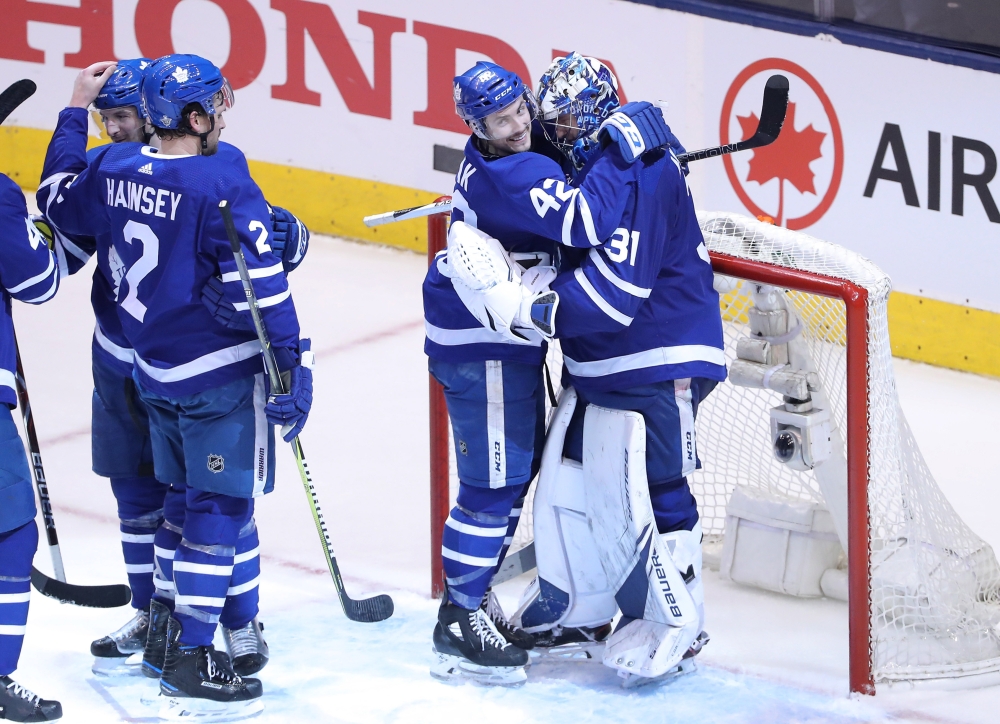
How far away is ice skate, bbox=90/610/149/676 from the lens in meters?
3.35

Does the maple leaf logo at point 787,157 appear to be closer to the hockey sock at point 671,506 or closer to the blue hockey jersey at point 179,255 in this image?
the hockey sock at point 671,506

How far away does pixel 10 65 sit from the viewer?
6641 millimetres

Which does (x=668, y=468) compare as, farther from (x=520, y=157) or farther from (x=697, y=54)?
(x=697, y=54)

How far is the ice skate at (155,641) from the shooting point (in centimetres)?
322

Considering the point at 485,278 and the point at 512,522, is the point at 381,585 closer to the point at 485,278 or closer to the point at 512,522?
the point at 512,522

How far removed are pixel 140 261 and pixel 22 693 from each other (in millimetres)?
880

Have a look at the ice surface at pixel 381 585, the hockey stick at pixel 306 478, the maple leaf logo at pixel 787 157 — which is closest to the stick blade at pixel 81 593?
the ice surface at pixel 381 585

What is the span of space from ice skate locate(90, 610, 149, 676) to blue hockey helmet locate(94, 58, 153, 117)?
109 centimetres

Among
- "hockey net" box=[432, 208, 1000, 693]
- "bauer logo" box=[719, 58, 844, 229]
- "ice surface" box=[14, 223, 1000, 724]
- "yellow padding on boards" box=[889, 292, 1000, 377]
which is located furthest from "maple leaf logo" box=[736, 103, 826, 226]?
"hockey net" box=[432, 208, 1000, 693]

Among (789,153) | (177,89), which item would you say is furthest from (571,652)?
(789,153)

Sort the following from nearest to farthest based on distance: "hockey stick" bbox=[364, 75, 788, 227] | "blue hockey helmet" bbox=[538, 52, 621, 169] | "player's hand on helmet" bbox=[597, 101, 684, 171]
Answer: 1. "player's hand on helmet" bbox=[597, 101, 684, 171]
2. "blue hockey helmet" bbox=[538, 52, 621, 169]
3. "hockey stick" bbox=[364, 75, 788, 227]

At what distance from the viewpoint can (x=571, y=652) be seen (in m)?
3.38

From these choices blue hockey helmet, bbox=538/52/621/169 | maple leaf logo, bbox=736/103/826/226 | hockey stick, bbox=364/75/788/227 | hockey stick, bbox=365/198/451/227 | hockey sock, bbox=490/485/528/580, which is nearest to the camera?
blue hockey helmet, bbox=538/52/621/169

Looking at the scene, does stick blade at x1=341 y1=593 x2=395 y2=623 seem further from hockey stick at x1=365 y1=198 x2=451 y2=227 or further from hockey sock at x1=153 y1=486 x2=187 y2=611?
hockey stick at x1=365 y1=198 x2=451 y2=227
